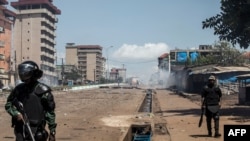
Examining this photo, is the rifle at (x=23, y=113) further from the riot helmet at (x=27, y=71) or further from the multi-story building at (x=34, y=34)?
the multi-story building at (x=34, y=34)

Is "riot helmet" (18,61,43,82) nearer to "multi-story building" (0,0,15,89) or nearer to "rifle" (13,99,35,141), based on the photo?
"rifle" (13,99,35,141)

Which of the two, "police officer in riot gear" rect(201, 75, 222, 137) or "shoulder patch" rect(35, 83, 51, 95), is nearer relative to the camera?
"shoulder patch" rect(35, 83, 51, 95)

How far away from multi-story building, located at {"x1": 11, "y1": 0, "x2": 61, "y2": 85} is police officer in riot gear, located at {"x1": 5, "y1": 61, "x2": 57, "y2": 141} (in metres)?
123

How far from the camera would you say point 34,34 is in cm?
13112

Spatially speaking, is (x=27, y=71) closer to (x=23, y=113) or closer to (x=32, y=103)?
(x=32, y=103)

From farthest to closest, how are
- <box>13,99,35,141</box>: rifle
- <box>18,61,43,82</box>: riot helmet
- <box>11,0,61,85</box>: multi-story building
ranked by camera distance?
<box>11,0,61,85</box>: multi-story building
<box>18,61,43,82</box>: riot helmet
<box>13,99,35,141</box>: rifle

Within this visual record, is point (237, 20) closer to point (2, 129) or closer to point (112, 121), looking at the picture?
point (112, 121)

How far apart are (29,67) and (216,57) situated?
81382mm

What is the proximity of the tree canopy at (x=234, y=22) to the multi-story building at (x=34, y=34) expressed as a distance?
109m

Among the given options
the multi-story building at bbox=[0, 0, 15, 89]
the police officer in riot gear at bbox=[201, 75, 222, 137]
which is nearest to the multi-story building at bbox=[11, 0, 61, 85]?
the multi-story building at bbox=[0, 0, 15, 89]

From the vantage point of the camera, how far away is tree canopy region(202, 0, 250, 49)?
770 inches

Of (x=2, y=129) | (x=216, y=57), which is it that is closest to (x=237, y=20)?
(x=2, y=129)

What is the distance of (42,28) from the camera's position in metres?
132

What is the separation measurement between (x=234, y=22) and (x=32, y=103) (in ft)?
51.7
